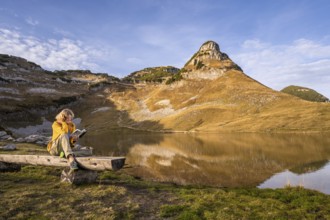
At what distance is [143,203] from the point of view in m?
13.6

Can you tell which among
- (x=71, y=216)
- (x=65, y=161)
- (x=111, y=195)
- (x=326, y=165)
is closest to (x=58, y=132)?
(x=65, y=161)

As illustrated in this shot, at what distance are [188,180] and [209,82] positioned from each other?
135067 mm

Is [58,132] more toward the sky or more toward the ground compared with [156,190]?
more toward the sky

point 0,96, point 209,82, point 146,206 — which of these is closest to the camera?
point 146,206

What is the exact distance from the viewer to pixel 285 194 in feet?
54.7

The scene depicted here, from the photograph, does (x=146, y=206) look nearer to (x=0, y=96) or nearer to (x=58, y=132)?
(x=58, y=132)

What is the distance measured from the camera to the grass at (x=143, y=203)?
11.8 meters

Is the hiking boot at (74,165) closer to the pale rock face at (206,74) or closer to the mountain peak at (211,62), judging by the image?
the pale rock face at (206,74)

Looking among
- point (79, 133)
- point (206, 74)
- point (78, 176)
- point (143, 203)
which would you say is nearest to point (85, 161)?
point (78, 176)

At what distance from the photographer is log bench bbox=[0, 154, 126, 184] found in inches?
572

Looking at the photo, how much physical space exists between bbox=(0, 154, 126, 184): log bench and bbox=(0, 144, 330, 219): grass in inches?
21.7

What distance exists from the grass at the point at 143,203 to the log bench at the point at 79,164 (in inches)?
21.7

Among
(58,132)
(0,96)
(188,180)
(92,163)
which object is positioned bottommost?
(188,180)

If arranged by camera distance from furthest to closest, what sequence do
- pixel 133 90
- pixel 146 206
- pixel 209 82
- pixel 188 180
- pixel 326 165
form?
pixel 133 90
pixel 209 82
pixel 326 165
pixel 188 180
pixel 146 206
